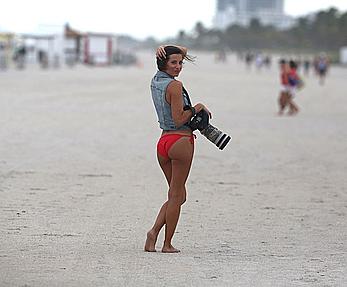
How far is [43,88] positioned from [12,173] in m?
25.3

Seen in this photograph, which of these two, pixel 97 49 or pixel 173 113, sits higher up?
pixel 173 113

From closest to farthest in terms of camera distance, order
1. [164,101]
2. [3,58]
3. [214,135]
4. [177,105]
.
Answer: [177,105]
[164,101]
[214,135]
[3,58]

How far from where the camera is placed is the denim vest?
23.9 ft

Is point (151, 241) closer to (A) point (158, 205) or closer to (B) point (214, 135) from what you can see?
(B) point (214, 135)

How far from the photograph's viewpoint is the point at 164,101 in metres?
7.29

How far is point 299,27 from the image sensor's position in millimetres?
→ 176750

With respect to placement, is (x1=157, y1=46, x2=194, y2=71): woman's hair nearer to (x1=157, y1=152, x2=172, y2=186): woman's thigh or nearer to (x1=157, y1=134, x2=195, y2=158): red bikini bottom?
(x1=157, y1=134, x2=195, y2=158): red bikini bottom

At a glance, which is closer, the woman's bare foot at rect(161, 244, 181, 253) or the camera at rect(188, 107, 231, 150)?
the camera at rect(188, 107, 231, 150)

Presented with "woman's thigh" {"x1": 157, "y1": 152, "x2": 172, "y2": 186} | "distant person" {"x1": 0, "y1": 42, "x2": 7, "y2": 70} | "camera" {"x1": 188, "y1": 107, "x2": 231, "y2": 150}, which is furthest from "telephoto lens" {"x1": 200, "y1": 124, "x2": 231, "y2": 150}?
"distant person" {"x1": 0, "y1": 42, "x2": 7, "y2": 70}

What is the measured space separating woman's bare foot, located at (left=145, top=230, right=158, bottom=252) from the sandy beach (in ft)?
0.24

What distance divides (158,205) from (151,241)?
116 inches

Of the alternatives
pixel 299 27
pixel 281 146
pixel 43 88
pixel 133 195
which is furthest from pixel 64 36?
pixel 299 27

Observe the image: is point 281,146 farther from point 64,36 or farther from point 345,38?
point 345,38

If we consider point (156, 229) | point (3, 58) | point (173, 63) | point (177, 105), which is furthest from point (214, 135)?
point (3, 58)
